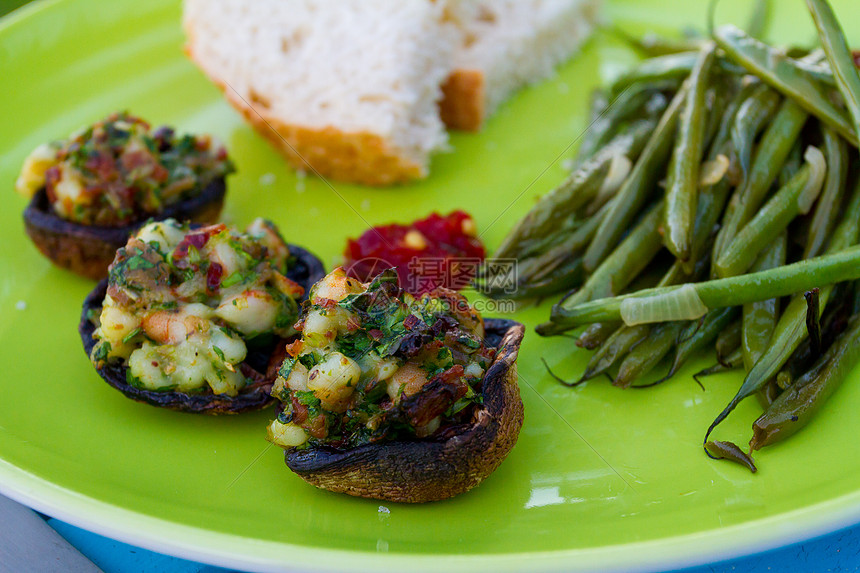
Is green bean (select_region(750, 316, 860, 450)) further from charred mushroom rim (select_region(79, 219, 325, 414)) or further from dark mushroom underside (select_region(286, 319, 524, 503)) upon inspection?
charred mushroom rim (select_region(79, 219, 325, 414))

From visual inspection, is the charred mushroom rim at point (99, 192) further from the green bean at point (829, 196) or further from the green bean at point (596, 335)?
the green bean at point (829, 196)

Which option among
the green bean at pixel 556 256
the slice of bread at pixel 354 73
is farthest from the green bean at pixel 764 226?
the slice of bread at pixel 354 73

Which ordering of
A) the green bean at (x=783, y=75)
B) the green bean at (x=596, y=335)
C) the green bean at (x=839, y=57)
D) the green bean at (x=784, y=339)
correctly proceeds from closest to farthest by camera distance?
1. the green bean at (x=784, y=339)
2. the green bean at (x=596, y=335)
3. the green bean at (x=839, y=57)
4. the green bean at (x=783, y=75)

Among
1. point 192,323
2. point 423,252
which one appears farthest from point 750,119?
point 192,323

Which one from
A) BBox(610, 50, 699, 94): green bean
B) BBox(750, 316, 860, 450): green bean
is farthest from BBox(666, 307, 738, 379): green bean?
BBox(610, 50, 699, 94): green bean

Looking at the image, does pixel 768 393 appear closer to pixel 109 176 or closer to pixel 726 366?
pixel 726 366
